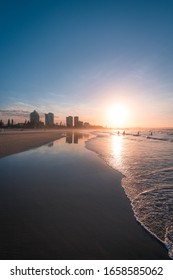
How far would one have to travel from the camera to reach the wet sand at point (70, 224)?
4.44 m

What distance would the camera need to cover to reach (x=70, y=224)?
5.69m

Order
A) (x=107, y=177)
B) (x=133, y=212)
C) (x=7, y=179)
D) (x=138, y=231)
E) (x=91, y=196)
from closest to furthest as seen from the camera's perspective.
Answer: (x=138, y=231) < (x=133, y=212) < (x=91, y=196) < (x=7, y=179) < (x=107, y=177)

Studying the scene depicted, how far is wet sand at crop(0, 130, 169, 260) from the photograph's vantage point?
4438mm

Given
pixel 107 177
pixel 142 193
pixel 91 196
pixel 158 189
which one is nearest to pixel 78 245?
pixel 91 196

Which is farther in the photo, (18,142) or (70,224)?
(18,142)

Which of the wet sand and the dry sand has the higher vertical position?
the dry sand

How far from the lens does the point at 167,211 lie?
6.79 metres

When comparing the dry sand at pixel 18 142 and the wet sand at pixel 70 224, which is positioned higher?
the dry sand at pixel 18 142

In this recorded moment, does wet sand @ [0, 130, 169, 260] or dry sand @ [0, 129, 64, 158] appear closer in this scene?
wet sand @ [0, 130, 169, 260]

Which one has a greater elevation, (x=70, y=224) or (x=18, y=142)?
(x=18, y=142)

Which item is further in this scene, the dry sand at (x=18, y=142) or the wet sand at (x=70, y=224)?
the dry sand at (x=18, y=142)
